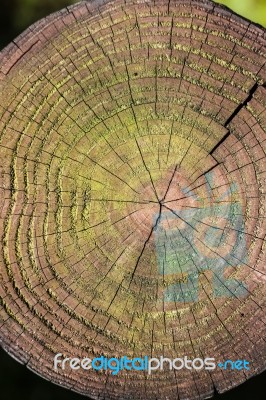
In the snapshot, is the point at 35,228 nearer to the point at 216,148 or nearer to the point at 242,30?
the point at 216,148

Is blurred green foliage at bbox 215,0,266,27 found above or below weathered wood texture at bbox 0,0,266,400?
above

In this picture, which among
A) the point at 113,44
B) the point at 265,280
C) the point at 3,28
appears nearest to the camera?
the point at 113,44

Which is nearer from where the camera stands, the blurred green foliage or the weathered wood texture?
the weathered wood texture

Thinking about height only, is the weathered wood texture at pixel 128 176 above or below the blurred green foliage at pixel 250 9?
below

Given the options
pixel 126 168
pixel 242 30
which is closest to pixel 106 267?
pixel 126 168

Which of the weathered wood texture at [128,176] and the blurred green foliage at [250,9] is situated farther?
the blurred green foliage at [250,9]

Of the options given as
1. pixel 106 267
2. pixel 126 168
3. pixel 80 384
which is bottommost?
pixel 80 384

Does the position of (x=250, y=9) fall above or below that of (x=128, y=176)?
above

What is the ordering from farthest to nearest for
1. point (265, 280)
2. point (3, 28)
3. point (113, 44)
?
point (3, 28)
point (265, 280)
point (113, 44)
